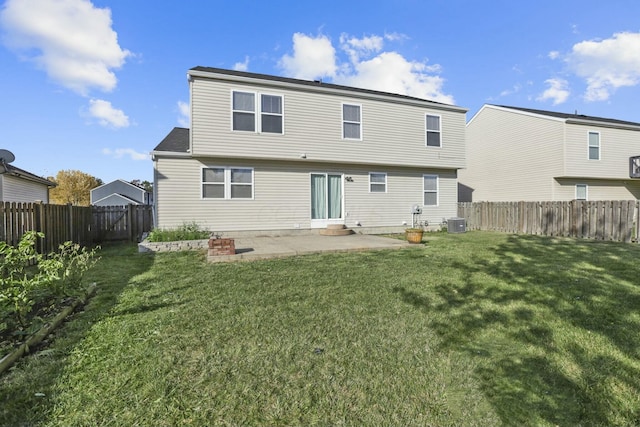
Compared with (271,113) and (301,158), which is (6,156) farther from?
(301,158)

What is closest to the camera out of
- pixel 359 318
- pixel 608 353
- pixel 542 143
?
pixel 608 353

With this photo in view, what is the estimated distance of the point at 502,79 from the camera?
14.9 m

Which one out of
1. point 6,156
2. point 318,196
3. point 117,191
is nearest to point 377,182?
point 318,196

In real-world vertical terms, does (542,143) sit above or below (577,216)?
above

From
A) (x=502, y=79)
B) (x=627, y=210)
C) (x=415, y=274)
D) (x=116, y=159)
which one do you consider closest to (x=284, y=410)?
(x=415, y=274)

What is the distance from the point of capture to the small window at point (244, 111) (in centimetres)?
1075

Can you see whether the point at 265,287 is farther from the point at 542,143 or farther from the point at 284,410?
the point at 542,143

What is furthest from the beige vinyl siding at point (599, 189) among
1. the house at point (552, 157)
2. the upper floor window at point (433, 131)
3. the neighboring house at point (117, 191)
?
the neighboring house at point (117, 191)

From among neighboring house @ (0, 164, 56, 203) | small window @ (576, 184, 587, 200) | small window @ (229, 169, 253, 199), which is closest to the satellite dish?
neighboring house @ (0, 164, 56, 203)

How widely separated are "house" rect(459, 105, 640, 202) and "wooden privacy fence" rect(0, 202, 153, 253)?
19900 millimetres

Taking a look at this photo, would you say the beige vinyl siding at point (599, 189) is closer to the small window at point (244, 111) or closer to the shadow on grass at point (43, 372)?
the small window at point (244, 111)

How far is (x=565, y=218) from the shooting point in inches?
449

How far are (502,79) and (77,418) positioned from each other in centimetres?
1848

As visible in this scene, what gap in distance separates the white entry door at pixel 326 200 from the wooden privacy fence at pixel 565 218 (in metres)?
7.35
